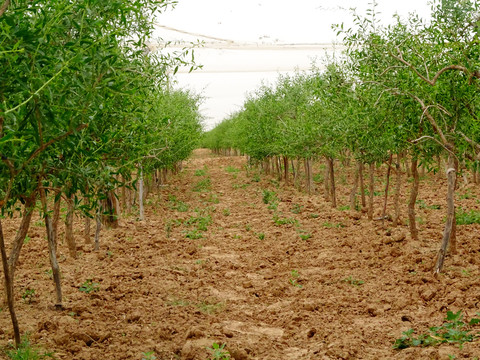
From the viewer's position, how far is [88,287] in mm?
10508

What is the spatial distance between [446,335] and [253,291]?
198 inches

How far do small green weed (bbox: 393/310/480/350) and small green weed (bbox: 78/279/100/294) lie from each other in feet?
19.8

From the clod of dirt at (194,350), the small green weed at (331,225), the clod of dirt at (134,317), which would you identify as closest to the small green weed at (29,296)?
the clod of dirt at (134,317)

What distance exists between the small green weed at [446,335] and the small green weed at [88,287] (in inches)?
238

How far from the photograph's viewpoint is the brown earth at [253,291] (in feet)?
25.3

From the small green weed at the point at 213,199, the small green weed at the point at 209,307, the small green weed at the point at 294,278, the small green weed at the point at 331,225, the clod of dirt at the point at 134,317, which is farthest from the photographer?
the small green weed at the point at 213,199

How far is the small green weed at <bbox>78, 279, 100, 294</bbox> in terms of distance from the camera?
10.3m

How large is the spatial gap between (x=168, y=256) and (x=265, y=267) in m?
2.89

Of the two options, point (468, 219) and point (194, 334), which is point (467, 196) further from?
point (194, 334)

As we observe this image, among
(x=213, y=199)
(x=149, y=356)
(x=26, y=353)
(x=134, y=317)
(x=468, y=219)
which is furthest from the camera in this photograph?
(x=213, y=199)

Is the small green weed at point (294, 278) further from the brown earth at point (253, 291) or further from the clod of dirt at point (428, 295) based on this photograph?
the clod of dirt at point (428, 295)

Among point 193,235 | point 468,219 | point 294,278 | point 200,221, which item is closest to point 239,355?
point 294,278

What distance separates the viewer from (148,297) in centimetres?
1027

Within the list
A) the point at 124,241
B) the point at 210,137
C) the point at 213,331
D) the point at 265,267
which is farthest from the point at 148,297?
the point at 210,137
